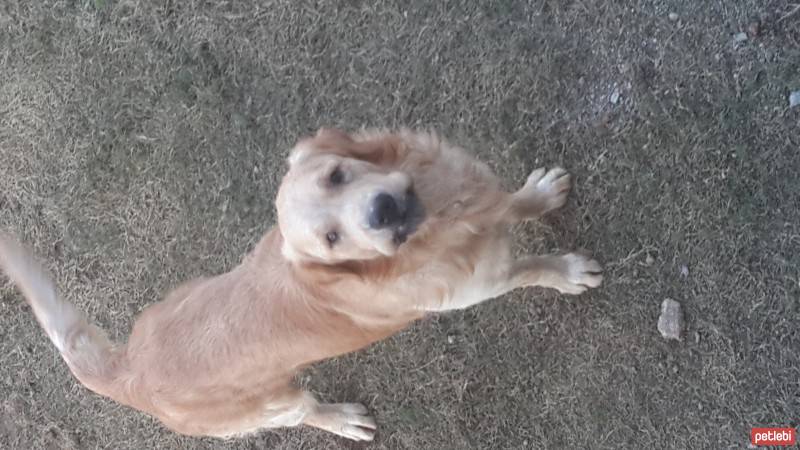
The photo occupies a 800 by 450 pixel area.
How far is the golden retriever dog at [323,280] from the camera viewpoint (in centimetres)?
240

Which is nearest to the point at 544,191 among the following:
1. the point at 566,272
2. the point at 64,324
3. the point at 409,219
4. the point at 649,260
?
the point at 566,272

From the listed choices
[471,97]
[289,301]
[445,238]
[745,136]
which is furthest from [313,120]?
[745,136]

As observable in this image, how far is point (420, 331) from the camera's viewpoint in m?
3.88

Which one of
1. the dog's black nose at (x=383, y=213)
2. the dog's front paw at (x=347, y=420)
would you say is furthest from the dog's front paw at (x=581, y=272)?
the dog's front paw at (x=347, y=420)

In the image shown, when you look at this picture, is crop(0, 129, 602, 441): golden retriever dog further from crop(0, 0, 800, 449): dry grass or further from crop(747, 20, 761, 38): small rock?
crop(747, 20, 761, 38): small rock

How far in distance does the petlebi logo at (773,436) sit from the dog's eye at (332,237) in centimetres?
209

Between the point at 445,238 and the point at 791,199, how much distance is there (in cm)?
158

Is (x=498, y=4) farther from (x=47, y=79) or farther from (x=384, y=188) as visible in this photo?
(x=47, y=79)

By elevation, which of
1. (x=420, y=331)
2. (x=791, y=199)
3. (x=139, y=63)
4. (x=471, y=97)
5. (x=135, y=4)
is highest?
(x=791, y=199)

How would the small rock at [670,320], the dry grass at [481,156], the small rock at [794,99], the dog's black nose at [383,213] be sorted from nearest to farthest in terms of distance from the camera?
the dog's black nose at [383,213] < the small rock at [794,99] < the dry grass at [481,156] < the small rock at [670,320]

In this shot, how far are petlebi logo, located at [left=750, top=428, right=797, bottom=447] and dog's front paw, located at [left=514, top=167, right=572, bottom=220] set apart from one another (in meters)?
1.34

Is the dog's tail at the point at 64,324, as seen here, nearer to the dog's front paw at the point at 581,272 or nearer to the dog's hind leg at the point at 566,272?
the dog's hind leg at the point at 566,272

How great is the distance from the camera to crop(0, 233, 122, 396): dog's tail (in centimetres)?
314

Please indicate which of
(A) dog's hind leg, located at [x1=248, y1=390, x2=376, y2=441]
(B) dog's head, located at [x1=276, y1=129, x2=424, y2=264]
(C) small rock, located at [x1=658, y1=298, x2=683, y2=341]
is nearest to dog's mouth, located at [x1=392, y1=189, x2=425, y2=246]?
(B) dog's head, located at [x1=276, y1=129, x2=424, y2=264]
